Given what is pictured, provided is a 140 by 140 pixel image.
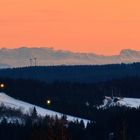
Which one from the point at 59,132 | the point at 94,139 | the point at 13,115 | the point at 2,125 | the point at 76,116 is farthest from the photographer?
the point at 76,116

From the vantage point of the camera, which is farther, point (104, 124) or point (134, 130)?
point (104, 124)

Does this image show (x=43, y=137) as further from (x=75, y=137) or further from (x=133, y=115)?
(x=133, y=115)

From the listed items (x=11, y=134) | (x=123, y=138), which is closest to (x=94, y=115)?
(x=11, y=134)

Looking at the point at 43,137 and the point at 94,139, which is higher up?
the point at 43,137

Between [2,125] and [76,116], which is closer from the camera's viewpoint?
[2,125]

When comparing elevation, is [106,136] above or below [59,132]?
below

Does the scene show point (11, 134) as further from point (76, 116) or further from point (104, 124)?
point (76, 116)

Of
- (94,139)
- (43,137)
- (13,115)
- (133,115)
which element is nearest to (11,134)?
(94,139)

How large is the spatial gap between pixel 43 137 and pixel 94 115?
450 ft

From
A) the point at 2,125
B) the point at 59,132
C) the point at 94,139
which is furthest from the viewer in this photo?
the point at 2,125

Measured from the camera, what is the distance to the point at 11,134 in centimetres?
12300

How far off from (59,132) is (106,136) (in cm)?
7235

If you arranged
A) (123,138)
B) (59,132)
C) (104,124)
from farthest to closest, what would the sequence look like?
(104,124), (123,138), (59,132)

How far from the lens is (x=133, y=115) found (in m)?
136
